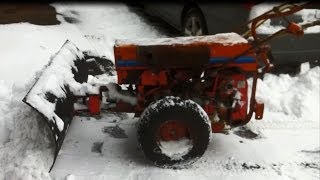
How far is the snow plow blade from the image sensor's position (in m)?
3.48

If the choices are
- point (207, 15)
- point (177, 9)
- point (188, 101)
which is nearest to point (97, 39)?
point (177, 9)

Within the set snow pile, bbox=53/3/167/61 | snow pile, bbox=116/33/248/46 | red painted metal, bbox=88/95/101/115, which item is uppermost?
snow pile, bbox=116/33/248/46

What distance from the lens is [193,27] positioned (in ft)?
20.3

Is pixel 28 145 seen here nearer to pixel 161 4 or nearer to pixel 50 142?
pixel 50 142

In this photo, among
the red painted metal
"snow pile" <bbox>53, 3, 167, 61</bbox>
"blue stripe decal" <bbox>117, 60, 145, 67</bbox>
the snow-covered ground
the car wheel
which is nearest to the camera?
the snow-covered ground

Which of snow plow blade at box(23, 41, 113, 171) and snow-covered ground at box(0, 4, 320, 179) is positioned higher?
snow plow blade at box(23, 41, 113, 171)

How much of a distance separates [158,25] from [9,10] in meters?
2.56

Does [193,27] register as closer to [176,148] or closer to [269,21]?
[269,21]

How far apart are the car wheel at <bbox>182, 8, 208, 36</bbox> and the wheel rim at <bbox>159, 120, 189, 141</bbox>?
247cm

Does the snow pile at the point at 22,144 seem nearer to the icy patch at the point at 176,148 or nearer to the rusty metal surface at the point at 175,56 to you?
the icy patch at the point at 176,148

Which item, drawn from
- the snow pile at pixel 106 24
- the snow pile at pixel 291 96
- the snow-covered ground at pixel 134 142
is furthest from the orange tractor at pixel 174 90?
the snow pile at pixel 106 24

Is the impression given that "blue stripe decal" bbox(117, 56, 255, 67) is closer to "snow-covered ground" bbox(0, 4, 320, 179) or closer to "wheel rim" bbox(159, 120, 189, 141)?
"wheel rim" bbox(159, 120, 189, 141)

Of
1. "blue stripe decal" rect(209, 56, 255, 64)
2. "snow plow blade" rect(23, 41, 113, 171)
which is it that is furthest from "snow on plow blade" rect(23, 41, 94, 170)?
"blue stripe decal" rect(209, 56, 255, 64)

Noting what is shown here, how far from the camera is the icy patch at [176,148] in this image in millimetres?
3804
